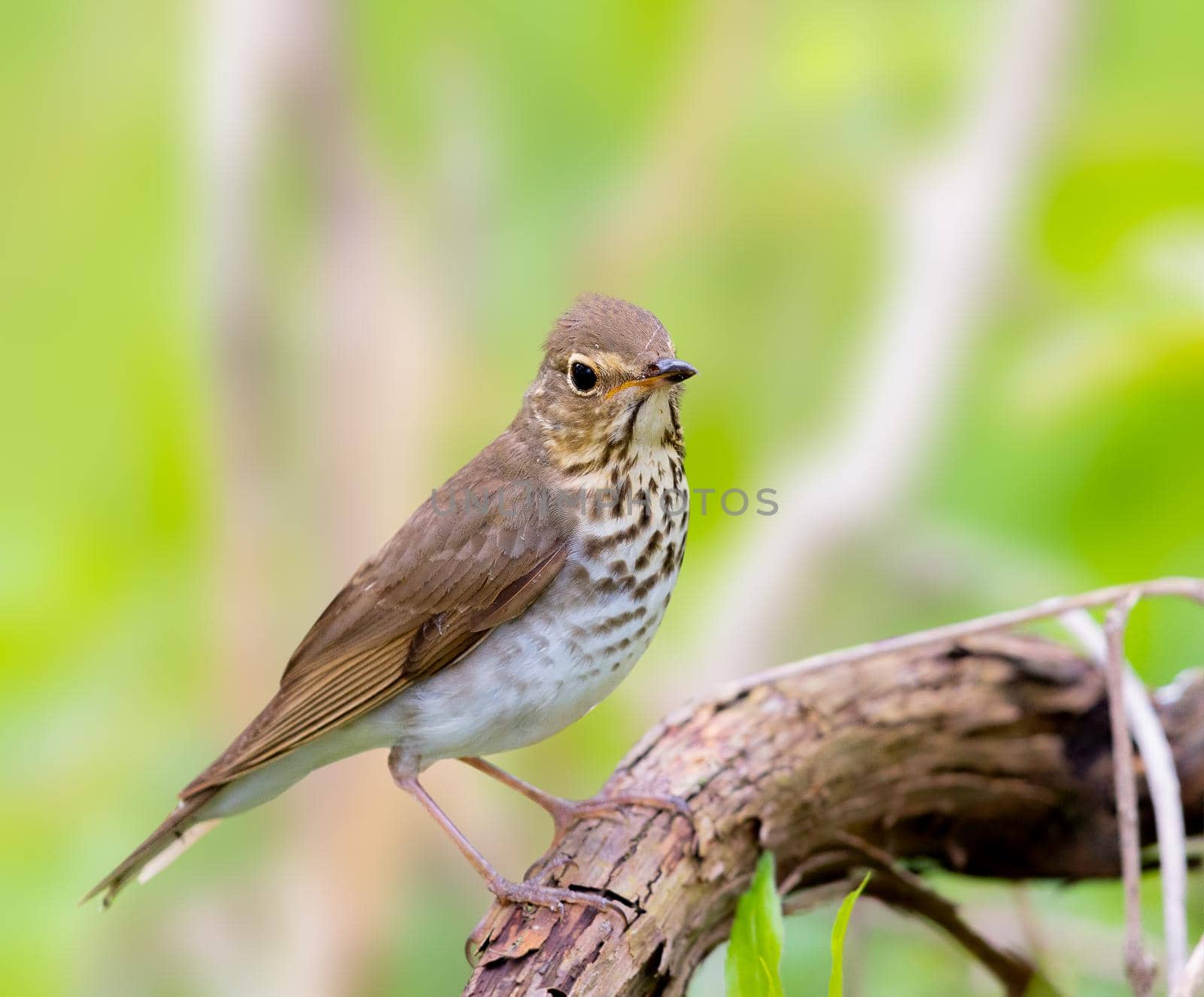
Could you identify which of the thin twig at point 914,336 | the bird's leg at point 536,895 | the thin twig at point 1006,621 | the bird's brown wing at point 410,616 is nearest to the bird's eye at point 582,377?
the bird's brown wing at point 410,616

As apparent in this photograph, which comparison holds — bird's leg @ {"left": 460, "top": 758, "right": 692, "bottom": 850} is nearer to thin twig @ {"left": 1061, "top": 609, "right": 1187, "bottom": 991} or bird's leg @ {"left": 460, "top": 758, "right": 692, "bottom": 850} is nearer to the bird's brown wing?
the bird's brown wing

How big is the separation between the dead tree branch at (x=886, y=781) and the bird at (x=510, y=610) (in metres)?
0.12

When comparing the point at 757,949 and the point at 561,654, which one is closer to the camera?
the point at 757,949

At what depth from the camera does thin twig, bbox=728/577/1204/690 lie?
2338 mm

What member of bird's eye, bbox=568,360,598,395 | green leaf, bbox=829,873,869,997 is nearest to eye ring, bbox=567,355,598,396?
bird's eye, bbox=568,360,598,395

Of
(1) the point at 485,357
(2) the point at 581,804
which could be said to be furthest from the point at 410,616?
(1) the point at 485,357

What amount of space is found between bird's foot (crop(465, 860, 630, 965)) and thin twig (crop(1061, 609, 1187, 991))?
0.78 m

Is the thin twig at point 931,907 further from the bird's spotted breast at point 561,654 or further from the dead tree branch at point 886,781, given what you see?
the bird's spotted breast at point 561,654

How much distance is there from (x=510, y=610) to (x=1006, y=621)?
863mm

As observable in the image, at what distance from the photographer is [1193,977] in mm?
1862

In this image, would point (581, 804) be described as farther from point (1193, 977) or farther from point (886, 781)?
point (1193, 977)

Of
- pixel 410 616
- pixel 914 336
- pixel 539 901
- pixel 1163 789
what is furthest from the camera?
pixel 914 336

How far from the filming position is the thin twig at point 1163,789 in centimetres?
204

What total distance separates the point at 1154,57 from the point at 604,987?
400cm
